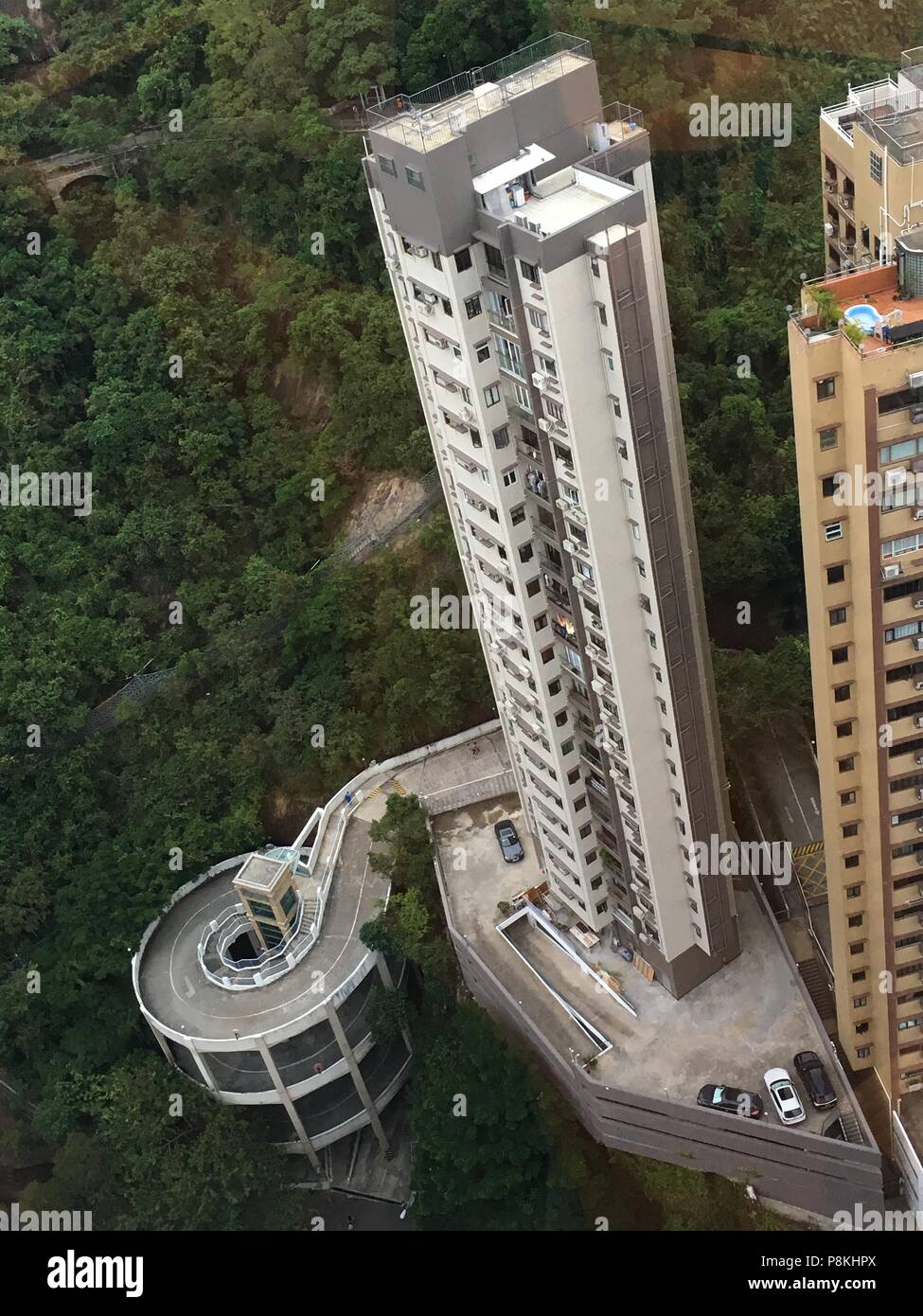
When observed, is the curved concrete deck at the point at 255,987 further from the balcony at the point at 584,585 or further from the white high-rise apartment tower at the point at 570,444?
the balcony at the point at 584,585

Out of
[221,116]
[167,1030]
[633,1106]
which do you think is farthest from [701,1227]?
[221,116]

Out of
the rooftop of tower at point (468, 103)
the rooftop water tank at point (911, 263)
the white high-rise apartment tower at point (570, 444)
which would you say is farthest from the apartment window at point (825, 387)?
the rooftop of tower at point (468, 103)

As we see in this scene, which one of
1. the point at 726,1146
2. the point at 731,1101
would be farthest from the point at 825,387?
the point at 726,1146

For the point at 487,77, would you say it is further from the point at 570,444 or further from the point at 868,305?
the point at 868,305

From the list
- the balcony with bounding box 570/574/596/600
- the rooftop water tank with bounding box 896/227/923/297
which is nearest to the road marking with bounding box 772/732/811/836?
the balcony with bounding box 570/574/596/600

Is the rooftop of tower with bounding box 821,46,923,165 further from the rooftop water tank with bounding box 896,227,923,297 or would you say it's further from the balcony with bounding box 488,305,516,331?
the balcony with bounding box 488,305,516,331

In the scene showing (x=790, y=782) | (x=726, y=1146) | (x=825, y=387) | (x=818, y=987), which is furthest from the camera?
(x=790, y=782)

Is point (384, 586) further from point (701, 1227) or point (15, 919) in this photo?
point (701, 1227)
